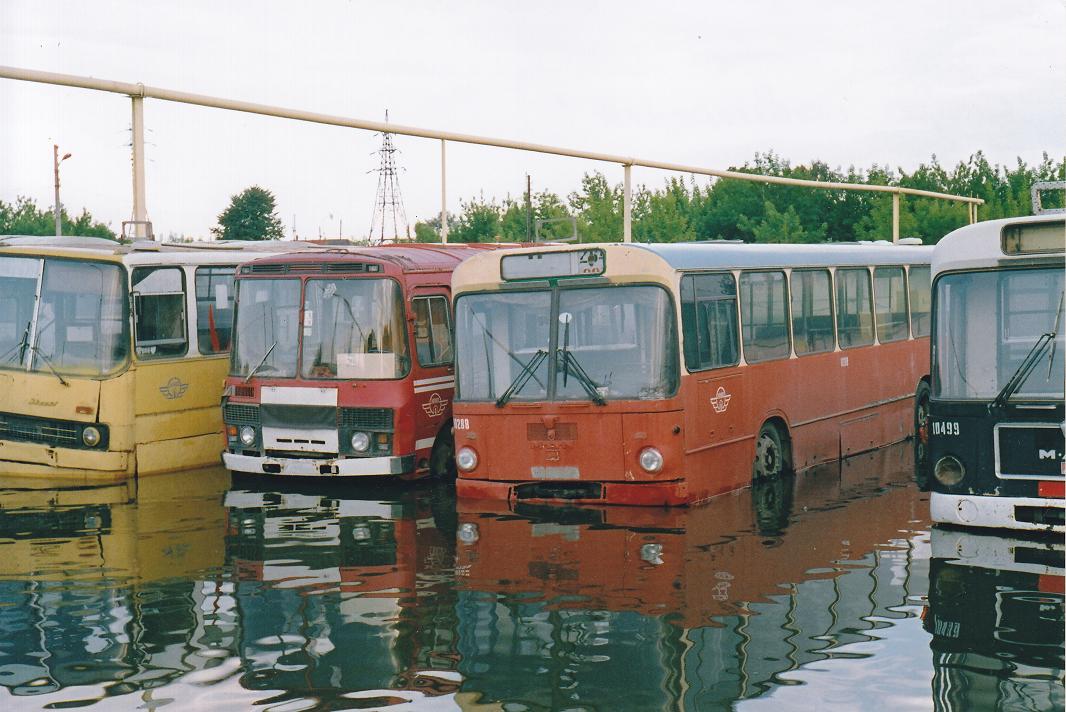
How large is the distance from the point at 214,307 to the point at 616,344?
270 inches

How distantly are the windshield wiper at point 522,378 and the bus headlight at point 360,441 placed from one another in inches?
98.7

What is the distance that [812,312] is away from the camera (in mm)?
16734

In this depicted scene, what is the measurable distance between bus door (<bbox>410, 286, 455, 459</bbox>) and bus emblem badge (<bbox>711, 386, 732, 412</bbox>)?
10.6 ft

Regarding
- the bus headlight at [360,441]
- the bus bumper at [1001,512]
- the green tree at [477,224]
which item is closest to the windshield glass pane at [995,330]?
the bus bumper at [1001,512]

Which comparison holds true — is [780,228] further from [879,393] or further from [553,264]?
[553,264]

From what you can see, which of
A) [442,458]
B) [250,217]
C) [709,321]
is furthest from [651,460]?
[250,217]

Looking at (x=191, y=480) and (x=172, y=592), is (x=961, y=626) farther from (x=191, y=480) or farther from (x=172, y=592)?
(x=191, y=480)

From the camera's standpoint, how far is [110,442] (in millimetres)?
16719

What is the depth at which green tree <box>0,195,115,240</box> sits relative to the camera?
73.0 metres

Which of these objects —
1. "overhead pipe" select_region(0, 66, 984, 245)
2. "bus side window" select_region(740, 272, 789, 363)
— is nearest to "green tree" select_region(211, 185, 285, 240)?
"overhead pipe" select_region(0, 66, 984, 245)

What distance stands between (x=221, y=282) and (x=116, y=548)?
624cm

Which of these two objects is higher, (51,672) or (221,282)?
(221,282)

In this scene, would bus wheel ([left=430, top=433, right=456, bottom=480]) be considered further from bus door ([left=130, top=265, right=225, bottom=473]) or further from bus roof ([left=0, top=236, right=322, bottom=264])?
bus roof ([left=0, top=236, right=322, bottom=264])

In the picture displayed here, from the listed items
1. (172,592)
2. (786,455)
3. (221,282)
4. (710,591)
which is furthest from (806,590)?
(221,282)
